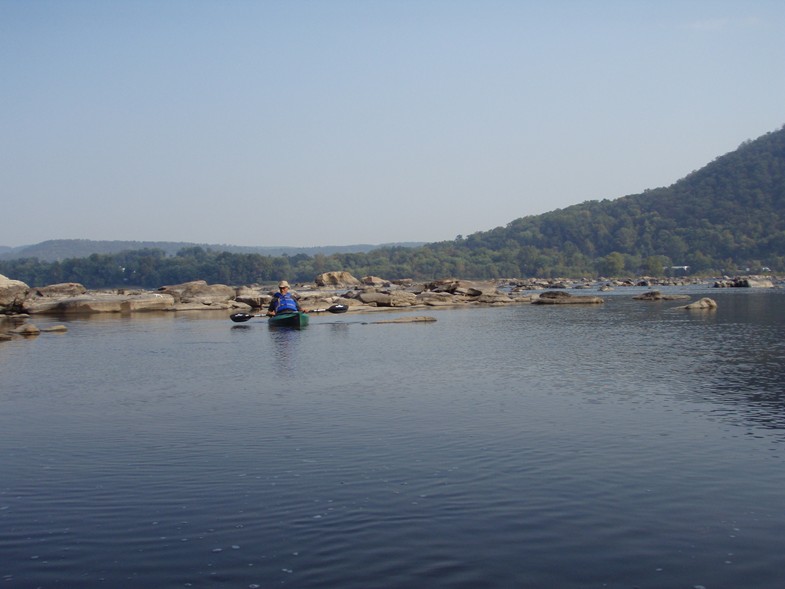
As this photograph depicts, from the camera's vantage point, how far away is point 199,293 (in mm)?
91938

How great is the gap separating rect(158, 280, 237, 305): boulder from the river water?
2141 inches

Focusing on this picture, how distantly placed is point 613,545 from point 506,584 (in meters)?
1.94

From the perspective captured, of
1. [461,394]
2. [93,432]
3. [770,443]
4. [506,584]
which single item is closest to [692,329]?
[461,394]

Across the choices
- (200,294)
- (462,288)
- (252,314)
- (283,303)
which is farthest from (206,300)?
(283,303)

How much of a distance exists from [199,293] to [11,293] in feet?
99.3

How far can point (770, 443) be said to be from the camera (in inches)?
621

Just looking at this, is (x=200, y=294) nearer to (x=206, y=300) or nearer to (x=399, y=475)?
(x=206, y=300)

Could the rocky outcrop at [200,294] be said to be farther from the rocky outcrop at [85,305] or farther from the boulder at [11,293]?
the boulder at [11,293]

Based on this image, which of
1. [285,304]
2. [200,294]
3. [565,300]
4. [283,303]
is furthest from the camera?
[200,294]

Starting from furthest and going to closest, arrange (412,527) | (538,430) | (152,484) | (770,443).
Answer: (538,430), (770,443), (152,484), (412,527)

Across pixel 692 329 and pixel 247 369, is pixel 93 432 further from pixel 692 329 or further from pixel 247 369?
pixel 692 329

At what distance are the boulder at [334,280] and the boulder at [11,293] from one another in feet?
296

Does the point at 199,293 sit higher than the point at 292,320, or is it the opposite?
the point at 199,293

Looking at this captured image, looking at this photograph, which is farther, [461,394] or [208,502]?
[461,394]
